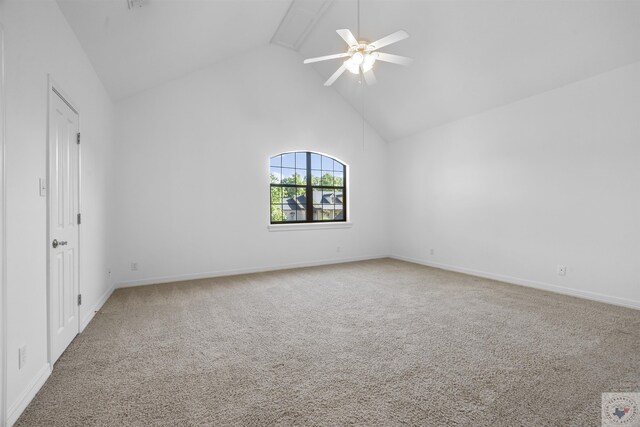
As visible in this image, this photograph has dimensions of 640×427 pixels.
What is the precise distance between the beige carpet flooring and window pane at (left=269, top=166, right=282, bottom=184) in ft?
8.07

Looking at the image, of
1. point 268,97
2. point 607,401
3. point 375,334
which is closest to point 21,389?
point 375,334

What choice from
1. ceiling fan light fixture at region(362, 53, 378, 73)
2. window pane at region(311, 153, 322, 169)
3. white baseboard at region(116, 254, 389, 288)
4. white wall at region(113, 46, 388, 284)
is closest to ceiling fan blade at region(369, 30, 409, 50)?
ceiling fan light fixture at region(362, 53, 378, 73)

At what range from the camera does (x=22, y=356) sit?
172 centimetres

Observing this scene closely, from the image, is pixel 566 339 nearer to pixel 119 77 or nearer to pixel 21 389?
pixel 21 389

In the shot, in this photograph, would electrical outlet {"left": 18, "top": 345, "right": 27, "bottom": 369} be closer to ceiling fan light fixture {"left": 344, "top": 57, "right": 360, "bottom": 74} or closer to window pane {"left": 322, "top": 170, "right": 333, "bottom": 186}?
ceiling fan light fixture {"left": 344, "top": 57, "right": 360, "bottom": 74}

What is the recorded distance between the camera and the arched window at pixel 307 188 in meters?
5.70

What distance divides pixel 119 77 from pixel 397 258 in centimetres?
564

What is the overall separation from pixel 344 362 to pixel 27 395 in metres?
1.91

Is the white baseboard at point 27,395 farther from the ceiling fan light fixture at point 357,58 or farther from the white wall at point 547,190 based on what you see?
the white wall at point 547,190

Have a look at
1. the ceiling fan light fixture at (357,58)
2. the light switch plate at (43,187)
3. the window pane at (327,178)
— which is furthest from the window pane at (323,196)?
the light switch plate at (43,187)

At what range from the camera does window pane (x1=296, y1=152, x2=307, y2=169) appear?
589 cm

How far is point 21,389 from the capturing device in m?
1.70

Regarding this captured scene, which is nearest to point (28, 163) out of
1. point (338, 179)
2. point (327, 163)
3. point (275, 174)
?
point (275, 174)
